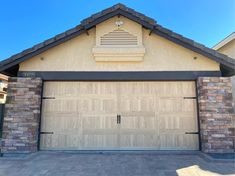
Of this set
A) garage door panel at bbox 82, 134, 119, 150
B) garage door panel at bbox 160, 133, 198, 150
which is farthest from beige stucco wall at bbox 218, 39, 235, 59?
Answer: garage door panel at bbox 82, 134, 119, 150

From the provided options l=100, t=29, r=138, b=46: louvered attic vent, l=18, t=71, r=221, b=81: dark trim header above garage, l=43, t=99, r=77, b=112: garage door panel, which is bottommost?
l=43, t=99, r=77, b=112: garage door panel

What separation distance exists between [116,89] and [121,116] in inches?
37.4

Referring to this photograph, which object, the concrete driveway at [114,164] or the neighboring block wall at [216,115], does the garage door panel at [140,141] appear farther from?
the neighboring block wall at [216,115]

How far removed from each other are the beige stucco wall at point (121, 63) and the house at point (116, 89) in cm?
3

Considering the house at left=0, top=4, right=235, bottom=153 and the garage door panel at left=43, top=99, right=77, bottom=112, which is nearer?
the house at left=0, top=4, right=235, bottom=153

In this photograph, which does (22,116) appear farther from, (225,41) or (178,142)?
(225,41)

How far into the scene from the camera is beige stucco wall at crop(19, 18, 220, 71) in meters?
6.64

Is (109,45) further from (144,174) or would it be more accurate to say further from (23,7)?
(23,7)

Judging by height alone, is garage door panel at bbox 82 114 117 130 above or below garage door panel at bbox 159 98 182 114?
below

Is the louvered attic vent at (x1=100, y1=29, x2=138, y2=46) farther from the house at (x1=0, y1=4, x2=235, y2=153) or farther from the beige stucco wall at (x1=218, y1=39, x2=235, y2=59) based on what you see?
the beige stucco wall at (x1=218, y1=39, x2=235, y2=59)

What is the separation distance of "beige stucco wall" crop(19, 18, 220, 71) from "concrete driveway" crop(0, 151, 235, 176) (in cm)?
283

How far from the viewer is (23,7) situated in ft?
34.9

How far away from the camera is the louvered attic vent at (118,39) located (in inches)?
262

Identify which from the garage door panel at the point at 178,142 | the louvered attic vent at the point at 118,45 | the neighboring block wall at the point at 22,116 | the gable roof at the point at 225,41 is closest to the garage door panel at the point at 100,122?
the neighboring block wall at the point at 22,116
